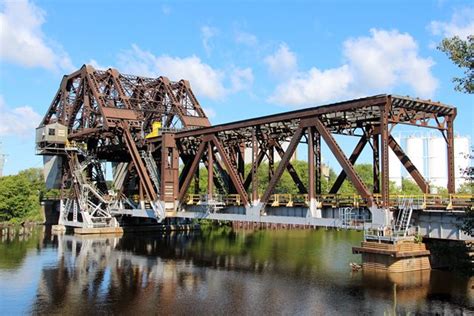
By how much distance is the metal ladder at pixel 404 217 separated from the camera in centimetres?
3478

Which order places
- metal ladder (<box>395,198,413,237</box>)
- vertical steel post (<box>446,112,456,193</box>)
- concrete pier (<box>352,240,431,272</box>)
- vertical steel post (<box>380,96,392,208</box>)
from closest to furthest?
concrete pier (<box>352,240,431,272</box>), vertical steel post (<box>380,96,392,208</box>), metal ladder (<box>395,198,413,237</box>), vertical steel post (<box>446,112,456,193</box>)

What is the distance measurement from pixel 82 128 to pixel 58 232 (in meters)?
14.9

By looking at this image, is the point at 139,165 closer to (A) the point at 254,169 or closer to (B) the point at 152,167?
(B) the point at 152,167

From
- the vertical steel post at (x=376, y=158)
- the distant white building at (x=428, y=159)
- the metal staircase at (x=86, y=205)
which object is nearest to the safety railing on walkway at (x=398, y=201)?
the vertical steel post at (x=376, y=158)

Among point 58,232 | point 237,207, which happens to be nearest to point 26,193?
point 58,232

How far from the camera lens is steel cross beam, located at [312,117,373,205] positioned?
3562cm

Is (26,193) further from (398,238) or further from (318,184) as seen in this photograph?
(398,238)

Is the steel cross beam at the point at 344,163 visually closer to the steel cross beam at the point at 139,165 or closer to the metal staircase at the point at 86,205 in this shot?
the steel cross beam at the point at 139,165

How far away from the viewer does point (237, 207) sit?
47.8m

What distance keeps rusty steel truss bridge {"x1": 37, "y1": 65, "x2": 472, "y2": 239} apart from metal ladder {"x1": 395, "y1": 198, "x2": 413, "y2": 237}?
338mm

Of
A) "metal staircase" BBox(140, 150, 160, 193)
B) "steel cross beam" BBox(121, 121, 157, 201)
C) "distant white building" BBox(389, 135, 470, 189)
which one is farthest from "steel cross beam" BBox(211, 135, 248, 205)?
"distant white building" BBox(389, 135, 470, 189)

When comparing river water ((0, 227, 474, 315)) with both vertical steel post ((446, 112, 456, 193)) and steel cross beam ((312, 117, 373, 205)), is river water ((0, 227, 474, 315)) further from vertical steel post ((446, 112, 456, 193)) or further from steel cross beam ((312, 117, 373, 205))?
vertical steel post ((446, 112, 456, 193))

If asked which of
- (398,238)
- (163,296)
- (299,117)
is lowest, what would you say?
(163,296)

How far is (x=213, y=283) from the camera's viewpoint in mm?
35469
